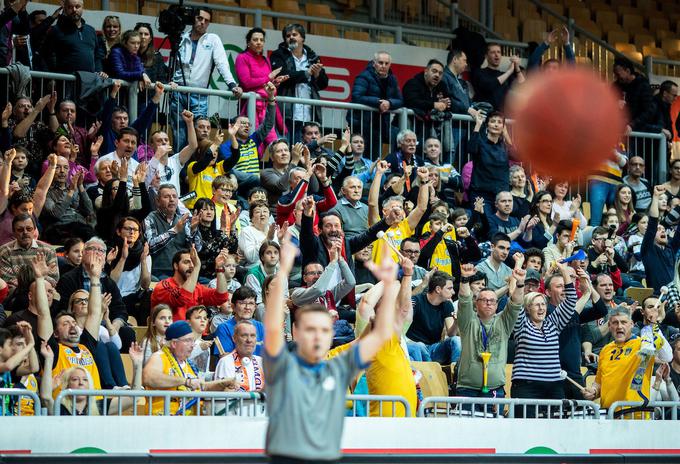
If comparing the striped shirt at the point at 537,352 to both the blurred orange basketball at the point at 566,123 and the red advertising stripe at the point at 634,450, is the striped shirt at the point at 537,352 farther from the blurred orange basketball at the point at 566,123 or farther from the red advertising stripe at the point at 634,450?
the blurred orange basketball at the point at 566,123

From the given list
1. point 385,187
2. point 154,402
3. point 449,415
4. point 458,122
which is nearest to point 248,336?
point 154,402

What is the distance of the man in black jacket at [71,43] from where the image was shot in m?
14.8

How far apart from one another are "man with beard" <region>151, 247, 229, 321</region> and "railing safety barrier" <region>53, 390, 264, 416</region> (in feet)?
6.08

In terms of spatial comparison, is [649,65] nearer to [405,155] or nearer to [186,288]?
[405,155]

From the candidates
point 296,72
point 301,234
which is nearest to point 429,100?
point 296,72

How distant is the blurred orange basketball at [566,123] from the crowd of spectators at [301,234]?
55.3 inches

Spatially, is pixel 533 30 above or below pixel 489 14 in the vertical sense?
below

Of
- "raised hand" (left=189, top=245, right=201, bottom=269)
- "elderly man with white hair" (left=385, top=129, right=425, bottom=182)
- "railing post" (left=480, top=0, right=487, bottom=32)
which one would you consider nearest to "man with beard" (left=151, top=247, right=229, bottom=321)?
"raised hand" (left=189, top=245, right=201, bottom=269)

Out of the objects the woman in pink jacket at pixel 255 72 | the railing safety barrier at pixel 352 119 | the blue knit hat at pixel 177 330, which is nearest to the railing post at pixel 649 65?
the railing safety barrier at pixel 352 119

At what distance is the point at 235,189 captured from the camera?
1416 cm

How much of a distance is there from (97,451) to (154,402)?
1047 millimetres

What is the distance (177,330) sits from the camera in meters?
10.2

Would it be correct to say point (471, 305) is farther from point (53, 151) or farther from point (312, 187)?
point (53, 151)

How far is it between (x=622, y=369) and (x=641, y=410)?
30.4 inches
